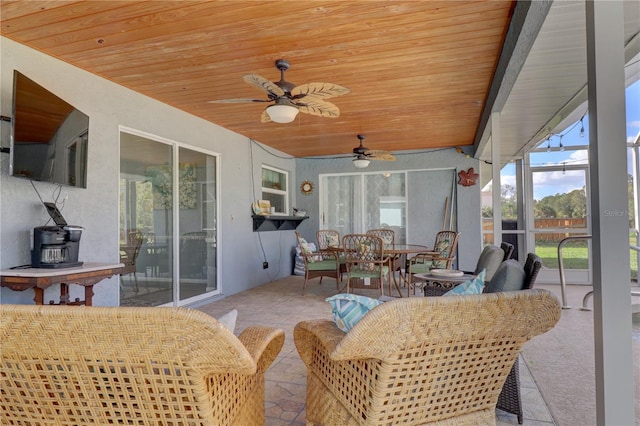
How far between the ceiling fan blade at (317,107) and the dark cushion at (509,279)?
2141 millimetres

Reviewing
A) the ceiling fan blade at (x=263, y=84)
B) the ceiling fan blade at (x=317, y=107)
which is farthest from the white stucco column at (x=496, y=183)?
the ceiling fan blade at (x=263, y=84)

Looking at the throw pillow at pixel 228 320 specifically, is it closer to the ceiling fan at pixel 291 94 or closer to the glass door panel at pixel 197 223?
the ceiling fan at pixel 291 94

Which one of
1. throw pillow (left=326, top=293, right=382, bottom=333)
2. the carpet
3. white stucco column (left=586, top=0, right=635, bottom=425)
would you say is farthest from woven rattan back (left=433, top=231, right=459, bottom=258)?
throw pillow (left=326, top=293, right=382, bottom=333)

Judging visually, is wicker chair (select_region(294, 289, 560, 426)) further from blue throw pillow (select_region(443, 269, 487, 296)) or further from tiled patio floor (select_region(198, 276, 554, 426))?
tiled patio floor (select_region(198, 276, 554, 426))

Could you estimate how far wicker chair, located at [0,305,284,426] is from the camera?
95 cm

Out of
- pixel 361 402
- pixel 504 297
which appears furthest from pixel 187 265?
pixel 504 297

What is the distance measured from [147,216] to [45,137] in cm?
154

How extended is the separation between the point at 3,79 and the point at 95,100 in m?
0.81

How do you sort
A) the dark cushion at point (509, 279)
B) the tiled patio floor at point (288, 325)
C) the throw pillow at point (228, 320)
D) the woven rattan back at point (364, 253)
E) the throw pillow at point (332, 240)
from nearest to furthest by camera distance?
the throw pillow at point (228, 320), the dark cushion at point (509, 279), the tiled patio floor at point (288, 325), the woven rattan back at point (364, 253), the throw pillow at point (332, 240)

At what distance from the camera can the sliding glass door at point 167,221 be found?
388 cm

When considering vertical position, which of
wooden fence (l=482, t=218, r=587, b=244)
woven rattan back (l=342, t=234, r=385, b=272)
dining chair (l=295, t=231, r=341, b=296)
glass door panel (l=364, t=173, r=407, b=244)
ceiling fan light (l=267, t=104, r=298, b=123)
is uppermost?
ceiling fan light (l=267, t=104, r=298, b=123)

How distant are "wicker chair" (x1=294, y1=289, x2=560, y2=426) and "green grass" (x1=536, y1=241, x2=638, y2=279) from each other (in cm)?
569

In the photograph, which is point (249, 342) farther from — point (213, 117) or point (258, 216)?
point (258, 216)

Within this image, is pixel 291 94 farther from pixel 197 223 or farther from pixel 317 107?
pixel 197 223
